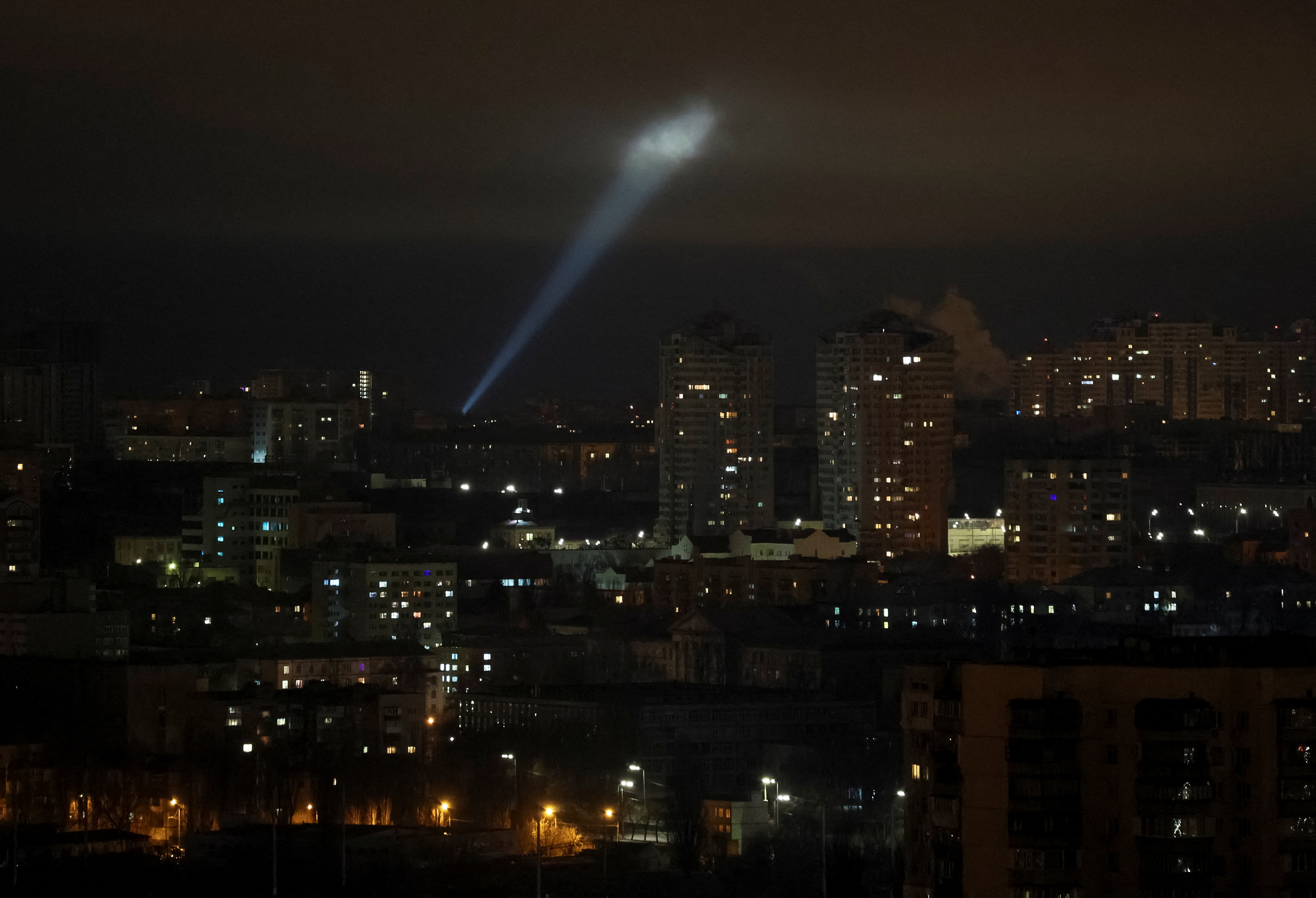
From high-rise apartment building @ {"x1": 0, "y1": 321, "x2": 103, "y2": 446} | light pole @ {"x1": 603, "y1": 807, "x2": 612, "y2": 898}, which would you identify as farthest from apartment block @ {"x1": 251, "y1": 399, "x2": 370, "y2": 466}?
light pole @ {"x1": 603, "y1": 807, "x2": 612, "y2": 898}

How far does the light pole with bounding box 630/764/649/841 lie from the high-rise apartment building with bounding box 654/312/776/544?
22.7 meters

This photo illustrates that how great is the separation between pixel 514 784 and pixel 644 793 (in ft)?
3.63

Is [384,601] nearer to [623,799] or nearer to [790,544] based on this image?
[790,544]

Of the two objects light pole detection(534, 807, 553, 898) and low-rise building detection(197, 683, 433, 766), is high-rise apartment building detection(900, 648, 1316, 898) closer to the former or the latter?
light pole detection(534, 807, 553, 898)

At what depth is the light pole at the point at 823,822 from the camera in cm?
2458

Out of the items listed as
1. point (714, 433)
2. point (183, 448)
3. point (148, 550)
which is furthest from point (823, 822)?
point (183, 448)

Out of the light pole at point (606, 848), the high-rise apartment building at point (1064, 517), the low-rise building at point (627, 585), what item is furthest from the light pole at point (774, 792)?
the high-rise apartment building at point (1064, 517)

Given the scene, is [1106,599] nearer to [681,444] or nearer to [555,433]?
[681,444]

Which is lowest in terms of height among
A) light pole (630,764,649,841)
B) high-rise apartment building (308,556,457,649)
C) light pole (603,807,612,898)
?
light pole (603,807,612,898)

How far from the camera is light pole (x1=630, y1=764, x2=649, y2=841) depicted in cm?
2823

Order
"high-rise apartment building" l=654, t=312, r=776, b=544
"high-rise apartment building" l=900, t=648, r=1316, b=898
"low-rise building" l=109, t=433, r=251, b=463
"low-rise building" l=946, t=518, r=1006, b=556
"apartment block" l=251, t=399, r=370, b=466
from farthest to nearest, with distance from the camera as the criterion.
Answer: "apartment block" l=251, t=399, r=370, b=466 < "low-rise building" l=109, t=433, r=251, b=463 < "high-rise apartment building" l=654, t=312, r=776, b=544 < "low-rise building" l=946, t=518, r=1006, b=556 < "high-rise apartment building" l=900, t=648, r=1316, b=898

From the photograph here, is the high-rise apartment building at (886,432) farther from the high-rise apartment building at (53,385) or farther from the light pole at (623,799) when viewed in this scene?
the light pole at (623,799)

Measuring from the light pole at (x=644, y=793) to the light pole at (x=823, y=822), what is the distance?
3.38ft

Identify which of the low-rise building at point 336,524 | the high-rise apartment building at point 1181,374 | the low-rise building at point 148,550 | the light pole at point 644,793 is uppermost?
the high-rise apartment building at point 1181,374
